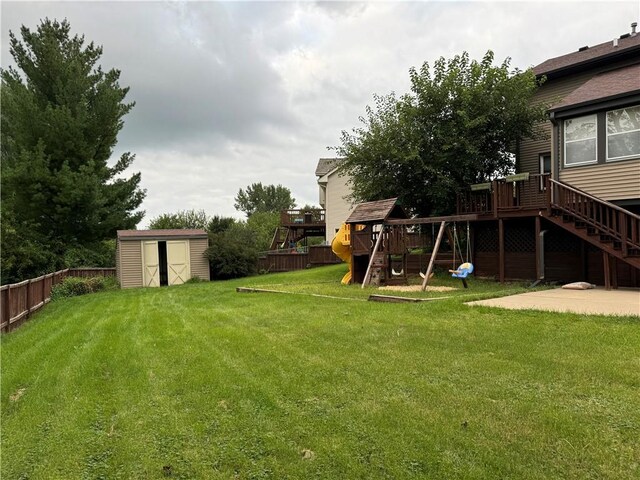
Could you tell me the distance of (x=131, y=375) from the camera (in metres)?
5.00

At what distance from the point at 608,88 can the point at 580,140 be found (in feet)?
5.21

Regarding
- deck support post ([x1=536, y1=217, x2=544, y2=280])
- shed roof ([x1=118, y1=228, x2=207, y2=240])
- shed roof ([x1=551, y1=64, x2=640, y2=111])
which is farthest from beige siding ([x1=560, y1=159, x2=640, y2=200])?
shed roof ([x1=118, y1=228, x2=207, y2=240])

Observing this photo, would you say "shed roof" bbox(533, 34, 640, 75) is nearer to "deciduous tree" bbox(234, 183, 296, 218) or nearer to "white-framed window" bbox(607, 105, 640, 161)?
"white-framed window" bbox(607, 105, 640, 161)

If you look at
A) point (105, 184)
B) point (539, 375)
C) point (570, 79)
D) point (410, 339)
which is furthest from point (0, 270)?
point (570, 79)

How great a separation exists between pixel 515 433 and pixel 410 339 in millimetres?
2892

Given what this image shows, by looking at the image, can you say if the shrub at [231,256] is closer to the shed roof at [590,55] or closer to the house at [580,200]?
the house at [580,200]

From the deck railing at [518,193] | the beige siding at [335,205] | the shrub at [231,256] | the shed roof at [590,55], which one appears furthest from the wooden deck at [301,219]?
the deck railing at [518,193]

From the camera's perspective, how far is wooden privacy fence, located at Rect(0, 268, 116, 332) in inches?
379

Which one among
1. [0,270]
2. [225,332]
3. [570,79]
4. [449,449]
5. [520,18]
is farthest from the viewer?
[0,270]

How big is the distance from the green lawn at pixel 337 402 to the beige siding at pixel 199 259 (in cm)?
1701

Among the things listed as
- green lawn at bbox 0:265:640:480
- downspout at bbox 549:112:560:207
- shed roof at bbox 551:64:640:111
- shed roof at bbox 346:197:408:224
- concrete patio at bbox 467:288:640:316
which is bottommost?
green lawn at bbox 0:265:640:480

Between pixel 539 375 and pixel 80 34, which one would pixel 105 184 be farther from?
pixel 539 375

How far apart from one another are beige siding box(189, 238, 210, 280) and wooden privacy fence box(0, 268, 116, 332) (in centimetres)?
771

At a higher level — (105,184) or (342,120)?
(342,120)
